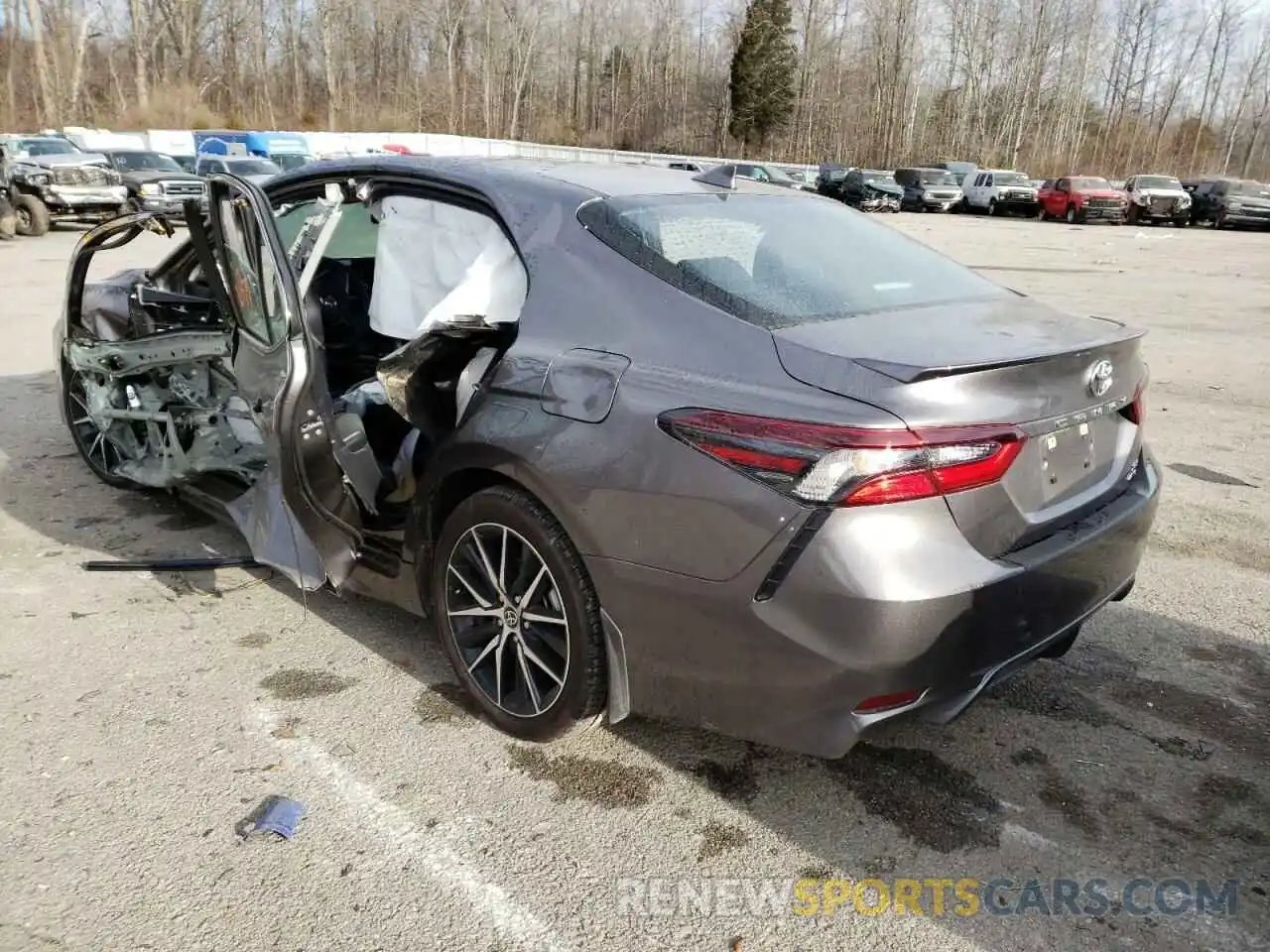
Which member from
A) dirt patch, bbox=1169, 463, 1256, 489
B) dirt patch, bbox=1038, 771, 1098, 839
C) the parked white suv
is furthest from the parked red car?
dirt patch, bbox=1038, 771, 1098, 839

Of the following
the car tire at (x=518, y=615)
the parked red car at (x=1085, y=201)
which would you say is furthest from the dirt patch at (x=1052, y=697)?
the parked red car at (x=1085, y=201)

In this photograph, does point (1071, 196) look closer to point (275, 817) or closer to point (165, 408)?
point (165, 408)

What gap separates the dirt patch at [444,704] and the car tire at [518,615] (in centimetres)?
10

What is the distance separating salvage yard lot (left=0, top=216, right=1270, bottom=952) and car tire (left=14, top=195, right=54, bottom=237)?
18954 millimetres

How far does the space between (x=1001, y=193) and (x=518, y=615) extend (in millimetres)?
39147

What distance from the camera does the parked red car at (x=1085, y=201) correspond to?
34.2 m

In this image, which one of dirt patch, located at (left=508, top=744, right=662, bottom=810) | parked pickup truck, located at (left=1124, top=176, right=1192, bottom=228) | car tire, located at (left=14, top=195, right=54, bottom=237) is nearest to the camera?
dirt patch, located at (left=508, top=744, right=662, bottom=810)

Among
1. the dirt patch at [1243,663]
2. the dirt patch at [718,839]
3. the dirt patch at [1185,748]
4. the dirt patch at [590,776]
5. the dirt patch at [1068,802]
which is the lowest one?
the dirt patch at [590,776]

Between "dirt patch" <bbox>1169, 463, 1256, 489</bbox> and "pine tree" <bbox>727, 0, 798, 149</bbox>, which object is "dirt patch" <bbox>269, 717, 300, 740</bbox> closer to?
"dirt patch" <bbox>1169, 463, 1256, 489</bbox>

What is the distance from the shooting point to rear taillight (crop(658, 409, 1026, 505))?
2170 millimetres

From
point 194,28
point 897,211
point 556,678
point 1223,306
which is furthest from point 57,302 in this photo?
point 194,28

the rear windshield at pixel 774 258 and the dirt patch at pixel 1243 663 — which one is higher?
the rear windshield at pixel 774 258

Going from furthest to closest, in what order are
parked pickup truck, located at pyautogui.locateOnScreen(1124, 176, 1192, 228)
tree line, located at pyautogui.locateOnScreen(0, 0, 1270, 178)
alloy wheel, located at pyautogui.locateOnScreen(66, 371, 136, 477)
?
tree line, located at pyautogui.locateOnScreen(0, 0, 1270, 178) < parked pickup truck, located at pyautogui.locateOnScreen(1124, 176, 1192, 228) < alloy wheel, located at pyautogui.locateOnScreen(66, 371, 136, 477)

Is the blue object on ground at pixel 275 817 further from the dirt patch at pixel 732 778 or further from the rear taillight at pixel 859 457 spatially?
the rear taillight at pixel 859 457
